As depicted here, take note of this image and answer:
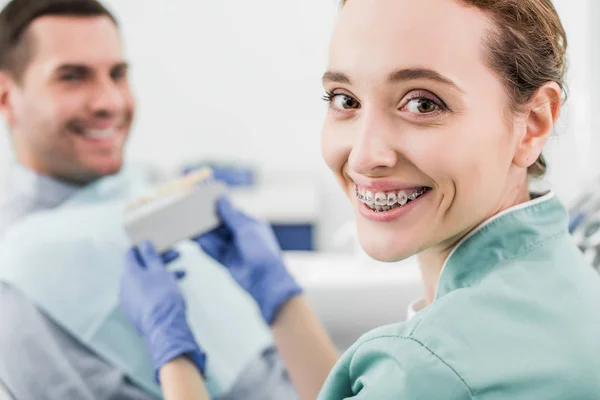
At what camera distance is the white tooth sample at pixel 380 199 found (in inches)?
31.0

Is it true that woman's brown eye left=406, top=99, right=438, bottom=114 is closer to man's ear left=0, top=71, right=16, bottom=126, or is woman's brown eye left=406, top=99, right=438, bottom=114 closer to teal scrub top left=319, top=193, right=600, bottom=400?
teal scrub top left=319, top=193, right=600, bottom=400

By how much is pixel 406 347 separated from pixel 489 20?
36 cm

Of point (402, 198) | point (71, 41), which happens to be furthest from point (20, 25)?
point (402, 198)

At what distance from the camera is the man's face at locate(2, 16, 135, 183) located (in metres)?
1.35

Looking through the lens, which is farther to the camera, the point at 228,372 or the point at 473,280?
the point at 228,372

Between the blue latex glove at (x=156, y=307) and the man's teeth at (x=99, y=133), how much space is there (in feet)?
1.02

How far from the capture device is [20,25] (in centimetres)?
134

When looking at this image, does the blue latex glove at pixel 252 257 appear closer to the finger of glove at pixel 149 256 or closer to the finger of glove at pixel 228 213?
the finger of glove at pixel 228 213

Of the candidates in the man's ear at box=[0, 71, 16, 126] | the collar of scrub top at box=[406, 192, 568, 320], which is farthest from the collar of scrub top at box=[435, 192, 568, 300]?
the man's ear at box=[0, 71, 16, 126]

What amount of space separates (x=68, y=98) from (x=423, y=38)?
0.88 metres

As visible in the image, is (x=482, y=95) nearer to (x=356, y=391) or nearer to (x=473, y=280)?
(x=473, y=280)

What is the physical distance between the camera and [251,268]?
1.32 m

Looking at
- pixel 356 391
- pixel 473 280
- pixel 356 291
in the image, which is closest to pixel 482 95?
pixel 473 280

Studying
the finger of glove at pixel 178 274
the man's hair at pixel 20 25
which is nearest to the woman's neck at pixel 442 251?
the finger of glove at pixel 178 274
